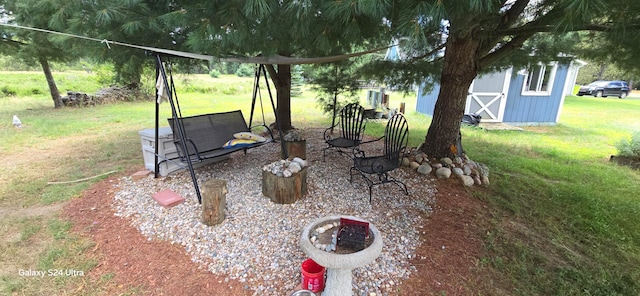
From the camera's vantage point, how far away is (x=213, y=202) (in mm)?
2326

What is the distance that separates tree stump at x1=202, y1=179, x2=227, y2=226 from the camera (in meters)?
2.31

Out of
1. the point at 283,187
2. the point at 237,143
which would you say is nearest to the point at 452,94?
the point at 283,187

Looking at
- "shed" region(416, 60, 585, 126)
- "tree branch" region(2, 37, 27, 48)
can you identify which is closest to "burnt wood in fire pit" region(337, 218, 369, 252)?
"shed" region(416, 60, 585, 126)

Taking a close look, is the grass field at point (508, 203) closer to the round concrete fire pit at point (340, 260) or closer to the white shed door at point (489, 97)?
the round concrete fire pit at point (340, 260)

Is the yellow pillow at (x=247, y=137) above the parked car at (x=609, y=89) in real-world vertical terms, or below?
below

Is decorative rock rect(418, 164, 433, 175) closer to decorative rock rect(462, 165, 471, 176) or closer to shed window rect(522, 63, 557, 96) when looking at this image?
decorative rock rect(462, 165, 471, 176)

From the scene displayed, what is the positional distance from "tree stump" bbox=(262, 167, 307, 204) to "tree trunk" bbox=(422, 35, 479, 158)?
206 cm

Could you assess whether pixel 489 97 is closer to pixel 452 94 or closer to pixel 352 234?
pixel 452 94

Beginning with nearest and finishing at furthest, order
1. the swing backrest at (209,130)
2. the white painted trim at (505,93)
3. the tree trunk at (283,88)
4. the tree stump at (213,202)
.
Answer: the tree stump at (213,202)
the swing backrest at (209,130)
the tree trunk at (283,88)
the white painted trim at (505,93)

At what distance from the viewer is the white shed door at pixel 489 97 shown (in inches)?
316

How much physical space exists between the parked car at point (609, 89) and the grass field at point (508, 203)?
14056 mm

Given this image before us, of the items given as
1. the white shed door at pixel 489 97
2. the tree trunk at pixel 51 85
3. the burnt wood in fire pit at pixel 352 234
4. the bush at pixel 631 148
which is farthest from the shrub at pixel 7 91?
the bush at pixel 631 148

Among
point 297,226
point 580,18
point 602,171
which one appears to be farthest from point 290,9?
point 602,171

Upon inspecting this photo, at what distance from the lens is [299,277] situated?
1.88 meters
